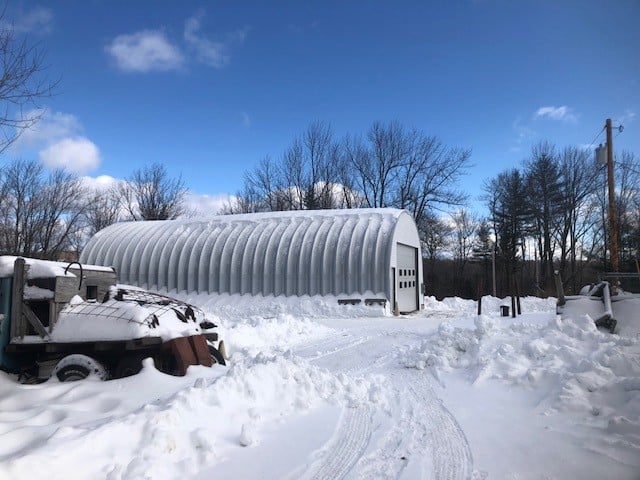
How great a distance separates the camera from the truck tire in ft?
21.7

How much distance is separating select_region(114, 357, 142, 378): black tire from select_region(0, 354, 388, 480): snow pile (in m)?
0.34

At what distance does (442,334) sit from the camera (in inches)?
381

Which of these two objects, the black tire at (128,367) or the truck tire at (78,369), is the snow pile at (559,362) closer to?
the black tire at (128,367)

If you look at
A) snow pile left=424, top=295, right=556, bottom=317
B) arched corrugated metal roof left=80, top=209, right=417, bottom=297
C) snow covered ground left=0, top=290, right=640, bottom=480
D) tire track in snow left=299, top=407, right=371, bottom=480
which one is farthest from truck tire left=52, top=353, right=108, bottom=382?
snow pile left=424, top=295, right=556, bottom=317

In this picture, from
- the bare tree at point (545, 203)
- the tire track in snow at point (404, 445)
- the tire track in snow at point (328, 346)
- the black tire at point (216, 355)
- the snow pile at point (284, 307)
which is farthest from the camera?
the bare tree at point (545, 203)

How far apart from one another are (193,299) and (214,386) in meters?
17.9

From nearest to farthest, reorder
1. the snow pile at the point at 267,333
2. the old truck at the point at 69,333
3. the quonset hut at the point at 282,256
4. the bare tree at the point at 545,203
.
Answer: the old truck at the point at 69,333
the snow pile at the point at 267,333
the quonset hut at the point at 282,256
the bare tree at the point at 545,203

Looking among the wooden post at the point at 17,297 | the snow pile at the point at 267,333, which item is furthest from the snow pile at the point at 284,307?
A: the wooden post at the point at 17,297

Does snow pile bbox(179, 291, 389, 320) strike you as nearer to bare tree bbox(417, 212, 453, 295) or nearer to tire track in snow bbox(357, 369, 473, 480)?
tire track in snow bbox(357, 369, 473, 480)

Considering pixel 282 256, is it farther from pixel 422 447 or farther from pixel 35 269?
pixel 422 447

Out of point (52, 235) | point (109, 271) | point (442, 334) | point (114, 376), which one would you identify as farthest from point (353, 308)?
A: point (52, 235)

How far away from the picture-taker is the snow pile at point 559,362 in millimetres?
5376

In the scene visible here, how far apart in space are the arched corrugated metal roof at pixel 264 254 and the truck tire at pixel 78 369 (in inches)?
572

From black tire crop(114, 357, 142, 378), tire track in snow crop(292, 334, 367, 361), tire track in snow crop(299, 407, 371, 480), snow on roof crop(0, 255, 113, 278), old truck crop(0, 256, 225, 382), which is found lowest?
tire track in snow crop(299, 407, 371, 480)
